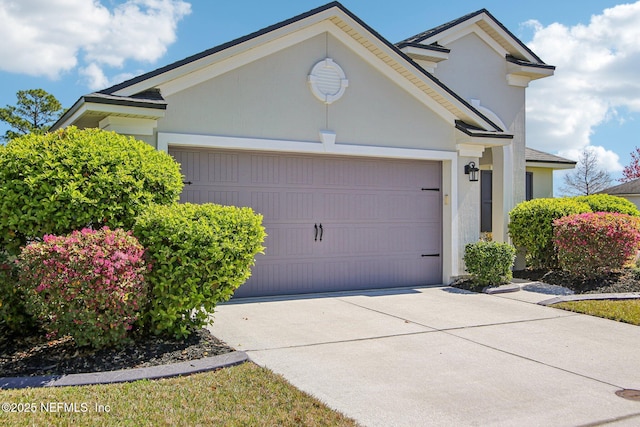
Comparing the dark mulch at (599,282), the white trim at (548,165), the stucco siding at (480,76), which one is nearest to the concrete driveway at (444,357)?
the dark mulch at (599,282)

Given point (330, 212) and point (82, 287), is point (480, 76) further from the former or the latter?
point (82, 287)

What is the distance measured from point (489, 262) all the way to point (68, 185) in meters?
7.43

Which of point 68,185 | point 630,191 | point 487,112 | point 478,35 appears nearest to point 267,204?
point 68,185

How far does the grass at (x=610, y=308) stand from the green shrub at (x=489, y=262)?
1.55 metres

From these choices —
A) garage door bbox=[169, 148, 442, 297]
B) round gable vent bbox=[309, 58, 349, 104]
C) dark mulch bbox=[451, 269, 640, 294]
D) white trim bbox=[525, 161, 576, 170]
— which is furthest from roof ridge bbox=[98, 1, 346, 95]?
white trim bbox=[525, 161, 576, 170]

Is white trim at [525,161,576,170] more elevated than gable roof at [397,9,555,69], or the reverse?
gable roof at [397,9,555,69]

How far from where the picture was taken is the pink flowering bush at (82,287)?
5.31 m

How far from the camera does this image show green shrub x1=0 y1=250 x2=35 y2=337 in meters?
5.84

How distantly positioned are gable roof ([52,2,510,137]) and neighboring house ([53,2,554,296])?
0.07ft

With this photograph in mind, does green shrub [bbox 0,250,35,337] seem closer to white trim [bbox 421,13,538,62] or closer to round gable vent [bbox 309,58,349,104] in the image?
round gable vent [bbox 309,58,349,104]

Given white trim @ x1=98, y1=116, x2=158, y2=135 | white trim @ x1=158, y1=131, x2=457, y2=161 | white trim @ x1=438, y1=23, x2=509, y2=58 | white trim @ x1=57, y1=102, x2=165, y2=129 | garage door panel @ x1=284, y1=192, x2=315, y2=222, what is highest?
white trim @ x1=438, y1=23, x2=509, y2=58

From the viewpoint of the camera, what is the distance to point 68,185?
19.7ft

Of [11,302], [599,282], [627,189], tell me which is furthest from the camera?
[627,189]

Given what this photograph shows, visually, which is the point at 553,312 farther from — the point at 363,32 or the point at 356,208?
the point at 363,32
